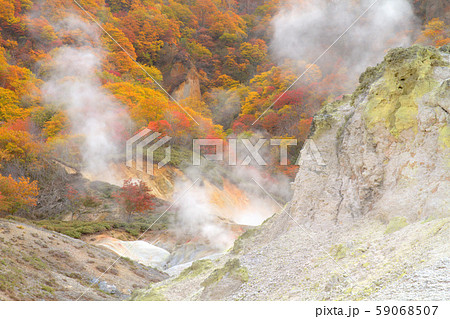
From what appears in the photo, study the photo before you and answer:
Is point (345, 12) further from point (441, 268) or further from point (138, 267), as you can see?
point (441, 268)

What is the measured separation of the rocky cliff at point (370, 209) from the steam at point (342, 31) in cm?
3992

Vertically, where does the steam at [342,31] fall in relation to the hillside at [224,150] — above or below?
above

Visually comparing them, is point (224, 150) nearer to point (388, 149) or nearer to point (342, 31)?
point (342, 31)

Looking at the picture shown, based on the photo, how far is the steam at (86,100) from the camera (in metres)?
34.1

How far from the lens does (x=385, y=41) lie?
5169 cm

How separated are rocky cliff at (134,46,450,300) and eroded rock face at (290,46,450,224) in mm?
20

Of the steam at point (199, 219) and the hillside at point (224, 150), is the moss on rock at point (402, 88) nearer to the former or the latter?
the hillside at point (224, 150)

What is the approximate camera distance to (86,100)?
38.6 m

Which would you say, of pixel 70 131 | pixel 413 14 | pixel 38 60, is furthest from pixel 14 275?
pixel 413 14

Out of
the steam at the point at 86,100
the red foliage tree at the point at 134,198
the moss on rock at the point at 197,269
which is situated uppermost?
the steam at the point at 86,100

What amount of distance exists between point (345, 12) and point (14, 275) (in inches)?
2391

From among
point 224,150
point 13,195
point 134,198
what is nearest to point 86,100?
point 224,150

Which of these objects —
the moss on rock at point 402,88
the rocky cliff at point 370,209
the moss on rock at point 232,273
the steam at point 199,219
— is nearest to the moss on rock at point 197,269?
the rocky cliff at point 370,209

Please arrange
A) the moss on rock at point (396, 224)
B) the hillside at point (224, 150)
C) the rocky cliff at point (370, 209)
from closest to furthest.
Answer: the rocky cliff at point (370, 209) → the moss on rock at point (396, 224) → the hillside at point (224, 150)
